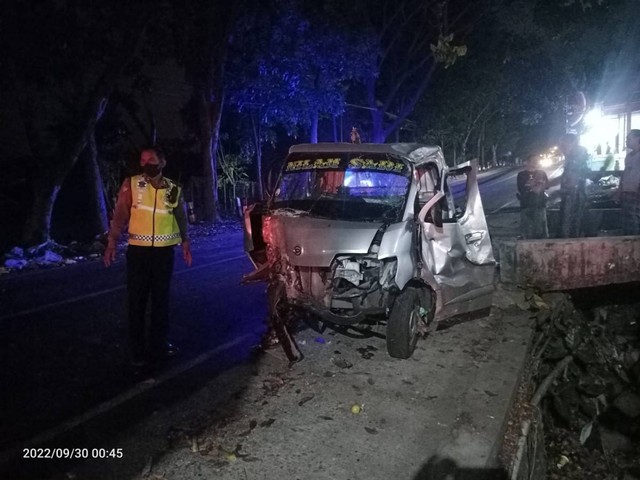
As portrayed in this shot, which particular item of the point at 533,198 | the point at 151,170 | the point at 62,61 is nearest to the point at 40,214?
the point at 62,61

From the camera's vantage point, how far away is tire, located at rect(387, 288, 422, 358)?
4758mm

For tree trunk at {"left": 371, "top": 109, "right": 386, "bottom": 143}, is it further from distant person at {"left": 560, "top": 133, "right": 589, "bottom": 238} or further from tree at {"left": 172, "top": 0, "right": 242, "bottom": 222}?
distant person at {"left": 560, "top": 133, "right": 589, "bottom": 238}

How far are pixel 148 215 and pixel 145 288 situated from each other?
26.1 inches

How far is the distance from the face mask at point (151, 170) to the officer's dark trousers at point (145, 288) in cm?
65

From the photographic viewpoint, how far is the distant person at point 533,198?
898 cm

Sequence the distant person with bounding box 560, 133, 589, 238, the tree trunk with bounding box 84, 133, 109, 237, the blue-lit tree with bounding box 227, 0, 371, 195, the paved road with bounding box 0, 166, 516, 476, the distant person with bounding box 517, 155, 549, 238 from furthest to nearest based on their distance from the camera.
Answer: the blue-lit tree with bounding box 227, 0, 371, 195 → the tree trunk with bounding box 84, 133, 109, 237 → the distant person with bounding box 560, 133, 589, 238 → the distant person with bounding box 517, 155, 549, 238 → the paved road with bounding box 0, 166, 516, 476

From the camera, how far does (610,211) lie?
10.5 metres

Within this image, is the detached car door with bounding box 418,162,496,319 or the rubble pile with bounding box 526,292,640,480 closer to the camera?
the rubble pile with bounding box 526,292,640,480

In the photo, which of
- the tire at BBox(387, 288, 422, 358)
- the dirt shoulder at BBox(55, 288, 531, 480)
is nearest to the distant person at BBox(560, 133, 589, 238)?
the dirt shoulder at BBox(55, 288, 531, 480)

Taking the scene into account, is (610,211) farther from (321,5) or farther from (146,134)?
(146,134)

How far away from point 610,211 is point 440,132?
2465 cm

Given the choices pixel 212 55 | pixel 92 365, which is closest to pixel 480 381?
pixel 92 365

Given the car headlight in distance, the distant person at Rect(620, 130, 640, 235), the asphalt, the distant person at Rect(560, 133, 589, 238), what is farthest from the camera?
the car headlight in distance

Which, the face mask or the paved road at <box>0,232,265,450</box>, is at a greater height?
the face mask
